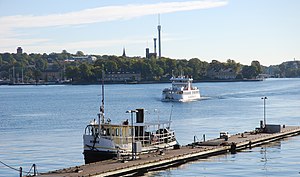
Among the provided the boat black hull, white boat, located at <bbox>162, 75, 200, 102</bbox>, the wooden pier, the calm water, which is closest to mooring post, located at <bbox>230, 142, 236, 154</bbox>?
the wooden pier

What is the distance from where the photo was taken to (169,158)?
5544 centimetres

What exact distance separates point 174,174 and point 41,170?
10.5 meters

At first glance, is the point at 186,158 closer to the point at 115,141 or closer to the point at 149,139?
the point at 149,139

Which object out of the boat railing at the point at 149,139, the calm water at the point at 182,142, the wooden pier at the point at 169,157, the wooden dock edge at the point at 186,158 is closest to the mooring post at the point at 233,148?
the wooden pier at the point at 169,157

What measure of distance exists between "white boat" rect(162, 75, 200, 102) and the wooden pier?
312 feet

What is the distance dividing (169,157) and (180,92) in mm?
117915

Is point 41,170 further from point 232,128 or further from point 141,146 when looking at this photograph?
point 232,128

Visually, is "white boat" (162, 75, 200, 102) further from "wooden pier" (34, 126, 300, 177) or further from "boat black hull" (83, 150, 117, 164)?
"boat black hull" (83, 150, 117, 164)

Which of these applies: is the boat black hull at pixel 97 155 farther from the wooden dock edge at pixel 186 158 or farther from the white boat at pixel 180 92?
the white boat at pixel 180 92

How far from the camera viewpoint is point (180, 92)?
173 m

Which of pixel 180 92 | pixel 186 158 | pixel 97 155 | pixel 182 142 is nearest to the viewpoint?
pixel 97 155

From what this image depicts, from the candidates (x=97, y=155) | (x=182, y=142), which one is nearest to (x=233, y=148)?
(x=182, y=142)

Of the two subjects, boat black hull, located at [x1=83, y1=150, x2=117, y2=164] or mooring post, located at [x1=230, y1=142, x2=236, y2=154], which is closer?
boat black hull, located at [x1=83, y1=150, x2=117, y2=164]

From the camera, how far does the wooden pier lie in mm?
48156
